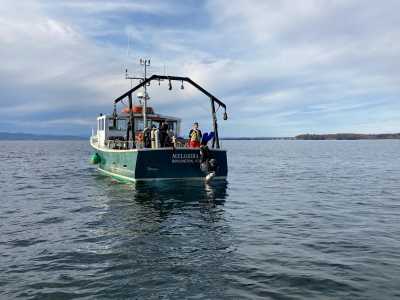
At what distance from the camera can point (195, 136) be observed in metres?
23.3

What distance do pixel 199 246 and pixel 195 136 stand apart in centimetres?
1298

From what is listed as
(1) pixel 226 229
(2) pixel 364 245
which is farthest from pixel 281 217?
(2) pixel 364 245

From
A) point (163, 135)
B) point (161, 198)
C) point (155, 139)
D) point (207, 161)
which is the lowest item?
point (161, 198)

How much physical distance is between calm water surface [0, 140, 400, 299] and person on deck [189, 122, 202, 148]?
3.65 metres

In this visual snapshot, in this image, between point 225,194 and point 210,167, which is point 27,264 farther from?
point 210,167

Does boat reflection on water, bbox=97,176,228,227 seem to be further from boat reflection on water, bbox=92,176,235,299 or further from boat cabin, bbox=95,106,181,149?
boat cabin, bbox=95,106,181,149

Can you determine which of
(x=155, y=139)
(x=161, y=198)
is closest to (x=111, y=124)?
(x=155, y=139)

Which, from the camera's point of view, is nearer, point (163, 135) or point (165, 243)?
point (165, 243)

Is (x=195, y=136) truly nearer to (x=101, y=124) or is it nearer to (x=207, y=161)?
(x=207, y=161)

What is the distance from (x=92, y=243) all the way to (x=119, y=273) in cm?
272

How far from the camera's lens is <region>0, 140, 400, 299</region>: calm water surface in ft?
25.8

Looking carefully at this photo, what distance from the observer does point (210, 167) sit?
73.9 ft

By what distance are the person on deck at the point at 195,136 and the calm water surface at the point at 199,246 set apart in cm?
365

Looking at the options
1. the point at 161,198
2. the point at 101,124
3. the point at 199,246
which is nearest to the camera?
the point at 199,246
